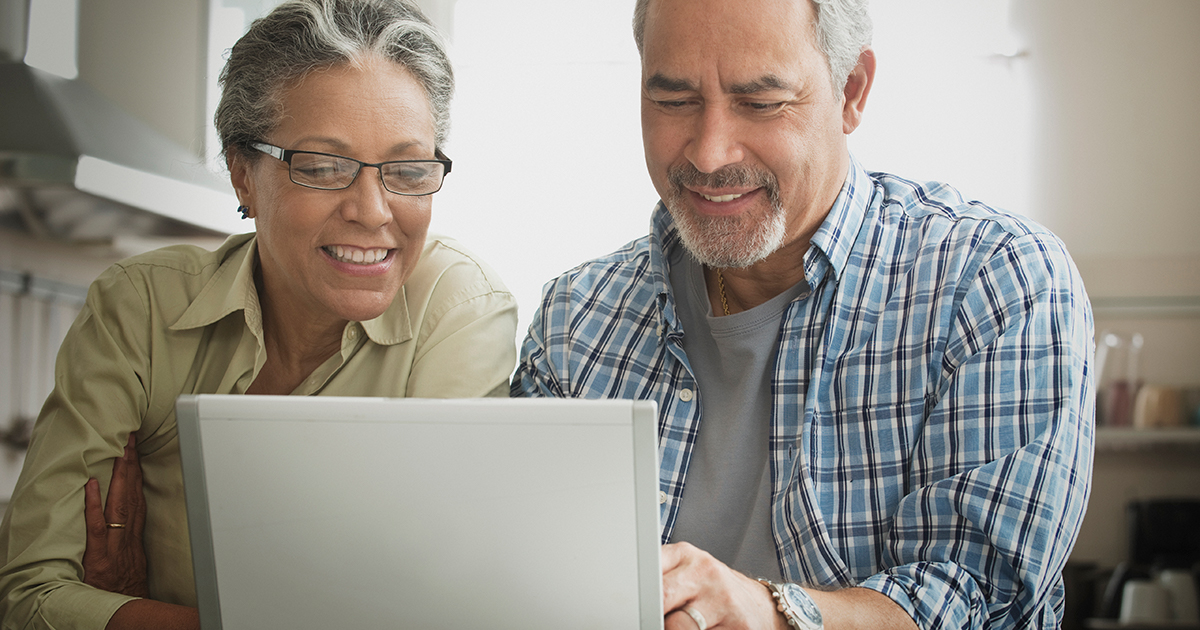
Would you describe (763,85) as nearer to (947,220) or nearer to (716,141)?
(716,141)

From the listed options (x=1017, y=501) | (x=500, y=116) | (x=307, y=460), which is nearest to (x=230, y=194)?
(x=500, y=116)

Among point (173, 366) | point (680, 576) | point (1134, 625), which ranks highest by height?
point (173, 366)

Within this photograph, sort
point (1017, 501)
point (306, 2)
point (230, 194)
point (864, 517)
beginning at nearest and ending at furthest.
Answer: point (1017, 501), point (864, 517), point (306, 2), point (230, 194)

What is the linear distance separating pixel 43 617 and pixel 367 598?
2.14ft

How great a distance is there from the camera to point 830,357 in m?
1.11

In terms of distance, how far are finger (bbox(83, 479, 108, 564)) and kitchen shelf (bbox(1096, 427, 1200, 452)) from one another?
8.19 ft

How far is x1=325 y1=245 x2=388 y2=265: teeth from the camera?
1201 mm

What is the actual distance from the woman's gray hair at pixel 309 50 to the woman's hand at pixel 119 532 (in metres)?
0.49

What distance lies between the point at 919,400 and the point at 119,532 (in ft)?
Result: 3.57

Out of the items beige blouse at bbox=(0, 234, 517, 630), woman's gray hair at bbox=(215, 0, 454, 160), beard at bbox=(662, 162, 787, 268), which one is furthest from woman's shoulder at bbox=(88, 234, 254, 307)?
beard at bbox=(662, 162, 787, 268)

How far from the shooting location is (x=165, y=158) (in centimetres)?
259

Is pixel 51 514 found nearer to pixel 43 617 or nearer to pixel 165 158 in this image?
pixel 43 617

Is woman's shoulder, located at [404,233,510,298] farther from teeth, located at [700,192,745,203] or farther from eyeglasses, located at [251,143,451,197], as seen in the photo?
teeth, located at [700,192,745,203]

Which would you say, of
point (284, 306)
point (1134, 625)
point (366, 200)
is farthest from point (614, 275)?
point (1134, 625)
